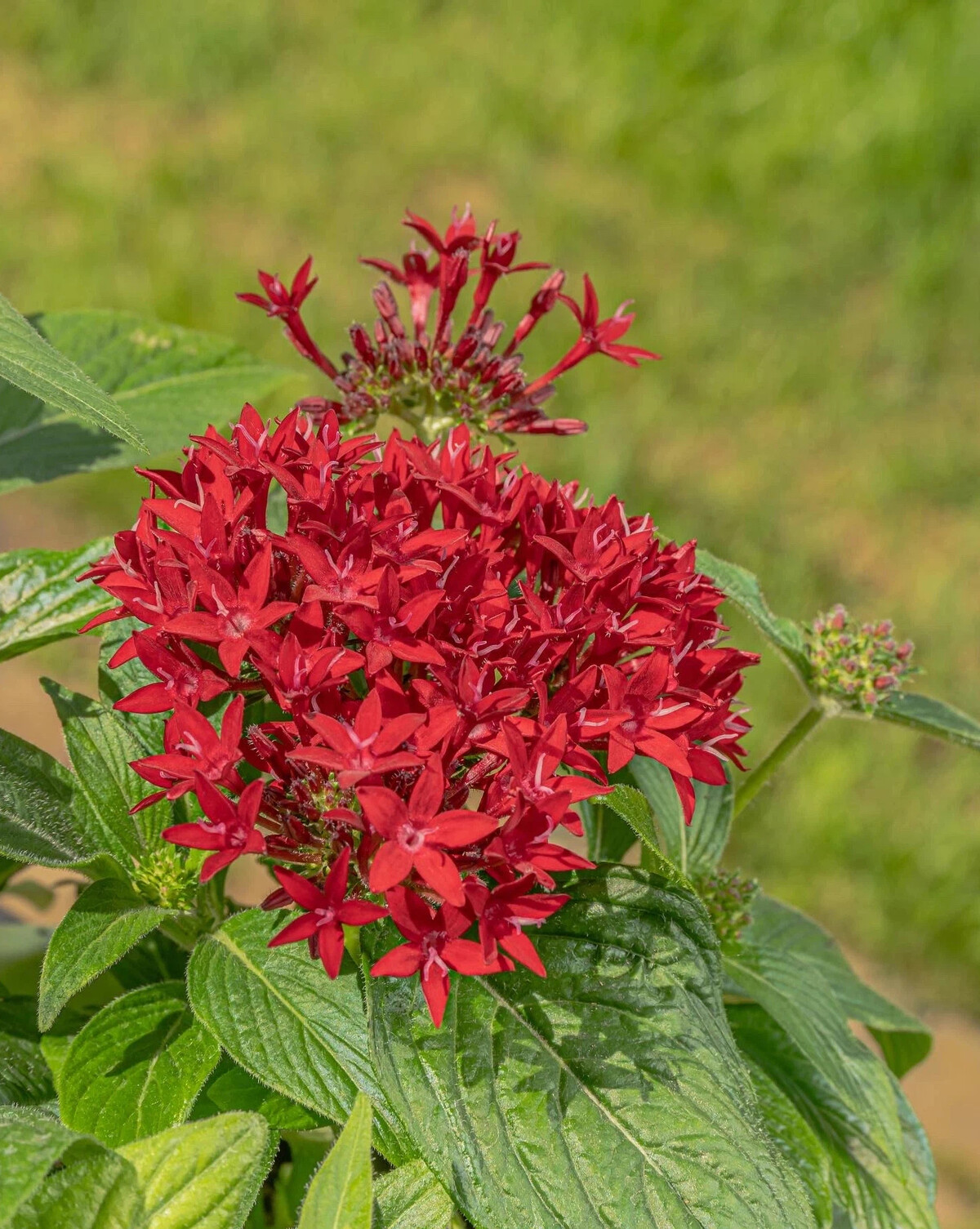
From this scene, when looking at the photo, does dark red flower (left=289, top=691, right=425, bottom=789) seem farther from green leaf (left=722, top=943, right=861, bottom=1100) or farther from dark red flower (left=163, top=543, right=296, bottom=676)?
green leaf (left=722, top=943, right=861, bottom=1100)

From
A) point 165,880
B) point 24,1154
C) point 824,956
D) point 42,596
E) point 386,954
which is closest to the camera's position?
point 24,1154

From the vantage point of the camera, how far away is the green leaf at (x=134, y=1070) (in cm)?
62

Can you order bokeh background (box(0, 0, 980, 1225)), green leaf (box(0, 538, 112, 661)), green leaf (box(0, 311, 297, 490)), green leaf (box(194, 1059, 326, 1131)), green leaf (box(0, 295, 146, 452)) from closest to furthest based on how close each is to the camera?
green leaf (box(0, 295, 146, 452))
green leaf (box(194, 1059, 326, 1131))
green leaf (box(0, 538, 112, 661))
green leaf (box(0, 311, 297, 490))
bokeh background (box(0, 0, 980, 1225))

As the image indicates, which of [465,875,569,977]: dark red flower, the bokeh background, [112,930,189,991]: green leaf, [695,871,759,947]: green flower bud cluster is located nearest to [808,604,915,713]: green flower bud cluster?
[695,871,759,947]: green flower bud cluster

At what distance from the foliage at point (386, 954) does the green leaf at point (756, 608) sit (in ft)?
0.43

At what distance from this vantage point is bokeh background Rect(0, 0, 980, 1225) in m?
2.10

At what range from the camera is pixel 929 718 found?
2.83 ft

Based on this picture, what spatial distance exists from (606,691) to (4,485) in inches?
19.4

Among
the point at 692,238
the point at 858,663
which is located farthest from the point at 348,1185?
the point at 692,238

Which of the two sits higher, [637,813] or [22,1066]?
[637,813]

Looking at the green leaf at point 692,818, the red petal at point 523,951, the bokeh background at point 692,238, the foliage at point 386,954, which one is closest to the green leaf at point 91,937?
the foliage at point 386,954

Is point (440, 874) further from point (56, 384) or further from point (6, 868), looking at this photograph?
point (6, 868)

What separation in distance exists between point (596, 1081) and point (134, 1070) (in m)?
0.24

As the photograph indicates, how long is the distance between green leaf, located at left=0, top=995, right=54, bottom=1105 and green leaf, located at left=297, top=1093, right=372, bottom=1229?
0.77 feet
